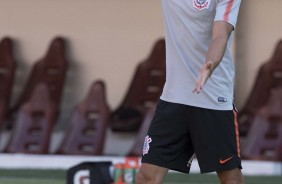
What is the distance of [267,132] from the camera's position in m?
9.60

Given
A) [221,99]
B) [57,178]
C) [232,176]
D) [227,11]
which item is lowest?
[57,178]

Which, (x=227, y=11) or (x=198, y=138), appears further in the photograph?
(x=198, y=138)

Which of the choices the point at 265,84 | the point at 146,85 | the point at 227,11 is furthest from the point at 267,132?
the point at 227,11

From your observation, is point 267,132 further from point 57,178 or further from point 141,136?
point 57,178

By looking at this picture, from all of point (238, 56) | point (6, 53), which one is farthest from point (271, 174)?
point (6, 53)

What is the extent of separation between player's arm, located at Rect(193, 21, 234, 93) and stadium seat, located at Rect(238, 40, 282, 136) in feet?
17.9

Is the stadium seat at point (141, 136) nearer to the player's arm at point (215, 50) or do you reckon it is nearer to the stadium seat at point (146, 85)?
the stadium seat at point (146, 85)

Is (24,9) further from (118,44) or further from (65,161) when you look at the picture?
(65,161)

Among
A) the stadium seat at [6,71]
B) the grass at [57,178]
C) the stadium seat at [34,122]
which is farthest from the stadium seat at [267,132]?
the stadium seat at [6,71]

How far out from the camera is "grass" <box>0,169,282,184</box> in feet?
27.5

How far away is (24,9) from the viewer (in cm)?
1069

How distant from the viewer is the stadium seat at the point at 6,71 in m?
10.4

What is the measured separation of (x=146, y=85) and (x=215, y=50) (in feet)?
19.2

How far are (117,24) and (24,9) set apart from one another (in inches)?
41.4
